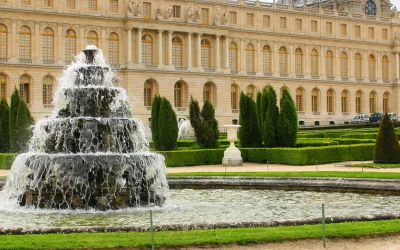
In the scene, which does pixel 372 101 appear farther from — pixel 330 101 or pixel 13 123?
pixel 13 123

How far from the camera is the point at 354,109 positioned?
236 feet

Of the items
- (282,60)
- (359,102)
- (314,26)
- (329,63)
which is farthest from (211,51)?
(359,102)

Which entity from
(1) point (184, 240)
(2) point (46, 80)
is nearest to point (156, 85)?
(2) point (46, 80)

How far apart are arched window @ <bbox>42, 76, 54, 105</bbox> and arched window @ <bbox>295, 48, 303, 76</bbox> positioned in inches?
1074

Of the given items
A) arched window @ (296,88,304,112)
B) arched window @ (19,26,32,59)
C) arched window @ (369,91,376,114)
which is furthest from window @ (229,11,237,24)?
arched window @ (369,91,376,114)

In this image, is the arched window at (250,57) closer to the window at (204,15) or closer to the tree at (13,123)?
the window at (204,15)

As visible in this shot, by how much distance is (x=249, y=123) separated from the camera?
3209 centimetres

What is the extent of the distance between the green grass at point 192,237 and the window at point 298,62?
192 feet

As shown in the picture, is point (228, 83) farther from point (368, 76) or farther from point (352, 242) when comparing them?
point (352, 242)

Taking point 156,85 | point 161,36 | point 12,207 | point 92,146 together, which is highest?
point 161,36

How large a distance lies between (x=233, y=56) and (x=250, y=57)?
238 cm

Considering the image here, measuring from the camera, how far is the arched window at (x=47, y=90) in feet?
177

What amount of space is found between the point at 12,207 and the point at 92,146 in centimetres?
247

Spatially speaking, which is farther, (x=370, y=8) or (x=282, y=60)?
(x=370, y=8)
